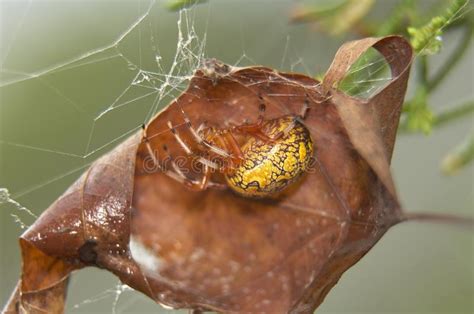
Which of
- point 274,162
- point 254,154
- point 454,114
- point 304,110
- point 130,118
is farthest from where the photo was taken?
point 130,118

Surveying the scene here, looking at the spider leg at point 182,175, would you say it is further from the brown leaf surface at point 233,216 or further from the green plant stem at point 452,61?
the green plant stem at point 452,61

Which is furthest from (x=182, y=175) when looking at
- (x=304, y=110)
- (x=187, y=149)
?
(x=304, y=110)

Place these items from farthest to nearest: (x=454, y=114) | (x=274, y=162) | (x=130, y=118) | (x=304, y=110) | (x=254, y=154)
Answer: (x=130, y=118) < (x=454, y=114) < (x=254, y=154) < (x=274, y=162) < (x=304, y=110)

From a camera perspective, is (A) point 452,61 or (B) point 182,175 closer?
(B) point 182,175

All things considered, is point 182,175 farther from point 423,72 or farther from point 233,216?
point 423,72

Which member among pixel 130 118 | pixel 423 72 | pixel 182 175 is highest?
pixel 423 72

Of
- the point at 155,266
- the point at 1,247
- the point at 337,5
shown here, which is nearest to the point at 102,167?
the point at 155,266

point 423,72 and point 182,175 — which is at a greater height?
point 423,72

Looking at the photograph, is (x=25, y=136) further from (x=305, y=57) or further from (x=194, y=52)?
(x=194, y=52)
